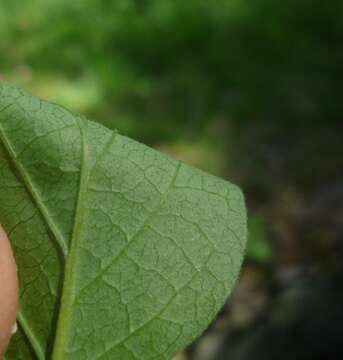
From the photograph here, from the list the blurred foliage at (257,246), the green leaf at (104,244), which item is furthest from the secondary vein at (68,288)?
the blurred foliage at (257,246)

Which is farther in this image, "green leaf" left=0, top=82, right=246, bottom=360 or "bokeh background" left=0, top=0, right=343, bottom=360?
"bokeh background" left=0, top=0, right=343, bottom=360

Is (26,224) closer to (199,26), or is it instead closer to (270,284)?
(270,284)

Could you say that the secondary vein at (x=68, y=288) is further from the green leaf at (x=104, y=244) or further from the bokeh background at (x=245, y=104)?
the bokeh background at (x=245, y=104)

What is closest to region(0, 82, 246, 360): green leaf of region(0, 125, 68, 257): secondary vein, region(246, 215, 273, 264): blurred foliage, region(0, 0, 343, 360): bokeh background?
region(0, 125, 68, 257): secondary vein

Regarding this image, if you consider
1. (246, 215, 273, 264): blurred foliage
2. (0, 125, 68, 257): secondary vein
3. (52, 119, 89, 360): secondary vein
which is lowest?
(246, 215, 273, 264): blurred foliage

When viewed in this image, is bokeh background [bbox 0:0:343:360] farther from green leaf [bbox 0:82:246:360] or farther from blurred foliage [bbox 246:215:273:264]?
green leaf [bbox 0:82:246:360]

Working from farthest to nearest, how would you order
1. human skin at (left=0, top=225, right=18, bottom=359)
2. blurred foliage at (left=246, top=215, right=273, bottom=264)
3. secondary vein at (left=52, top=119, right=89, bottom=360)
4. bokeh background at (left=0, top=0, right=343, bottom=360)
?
blurred foliage at (left=246, top=215, right=273, bottom=264) → bokeh background at (left=0, top=0, right=343, bottom=360) → secondary vein at (left=52, top=119, right=89, bottom=360) → human skin at (left=0, top=225, right=18, bottom=359)

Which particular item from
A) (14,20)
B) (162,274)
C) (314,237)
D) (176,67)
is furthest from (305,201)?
(162,274)
